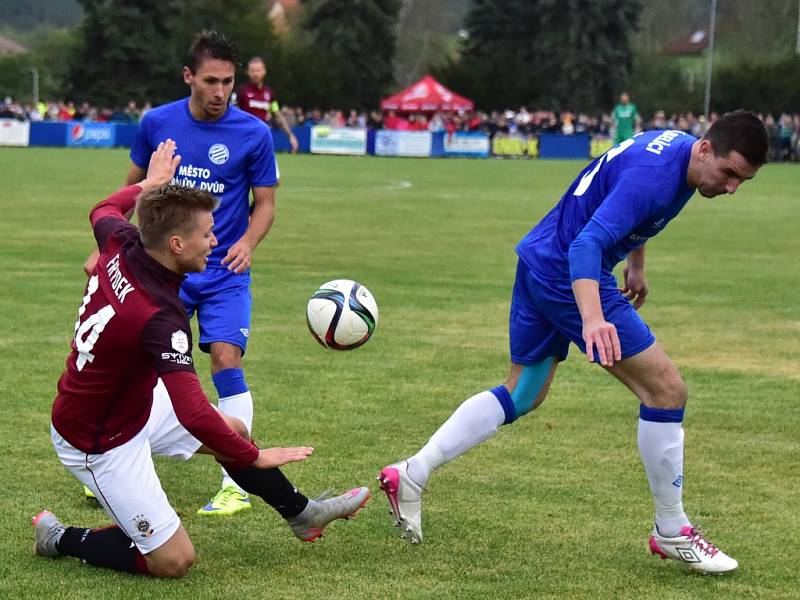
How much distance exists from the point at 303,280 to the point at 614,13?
55.9 metres

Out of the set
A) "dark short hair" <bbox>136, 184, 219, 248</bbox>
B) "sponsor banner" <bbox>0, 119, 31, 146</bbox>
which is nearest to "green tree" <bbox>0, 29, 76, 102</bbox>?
"sponsor banner" <bbox>0, 119, 31, 146</bbox>

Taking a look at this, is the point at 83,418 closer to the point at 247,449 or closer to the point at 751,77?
the point at 247,449

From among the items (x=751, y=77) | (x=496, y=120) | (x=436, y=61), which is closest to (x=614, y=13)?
(x=751, y=77)

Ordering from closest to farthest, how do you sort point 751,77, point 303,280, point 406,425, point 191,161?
point 191,161 < point 406,425 < point 303,280 < point 751,77

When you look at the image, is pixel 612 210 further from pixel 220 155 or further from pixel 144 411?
pixel 220 155

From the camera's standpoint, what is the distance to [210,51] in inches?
250

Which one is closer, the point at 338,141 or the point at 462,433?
the point at 462,433

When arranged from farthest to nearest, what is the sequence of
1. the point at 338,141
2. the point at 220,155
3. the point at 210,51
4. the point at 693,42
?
the point at 693,42, the point at 338,141, the point at 220,155, the point at 210,51

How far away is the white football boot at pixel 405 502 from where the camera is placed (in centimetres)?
547

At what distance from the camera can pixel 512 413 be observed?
225 inches

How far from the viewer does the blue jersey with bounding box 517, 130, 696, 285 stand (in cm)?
495

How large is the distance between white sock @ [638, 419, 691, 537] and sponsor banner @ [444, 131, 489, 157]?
137 feet

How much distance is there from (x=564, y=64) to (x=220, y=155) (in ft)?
198

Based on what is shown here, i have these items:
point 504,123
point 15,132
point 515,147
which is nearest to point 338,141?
point 515,147
